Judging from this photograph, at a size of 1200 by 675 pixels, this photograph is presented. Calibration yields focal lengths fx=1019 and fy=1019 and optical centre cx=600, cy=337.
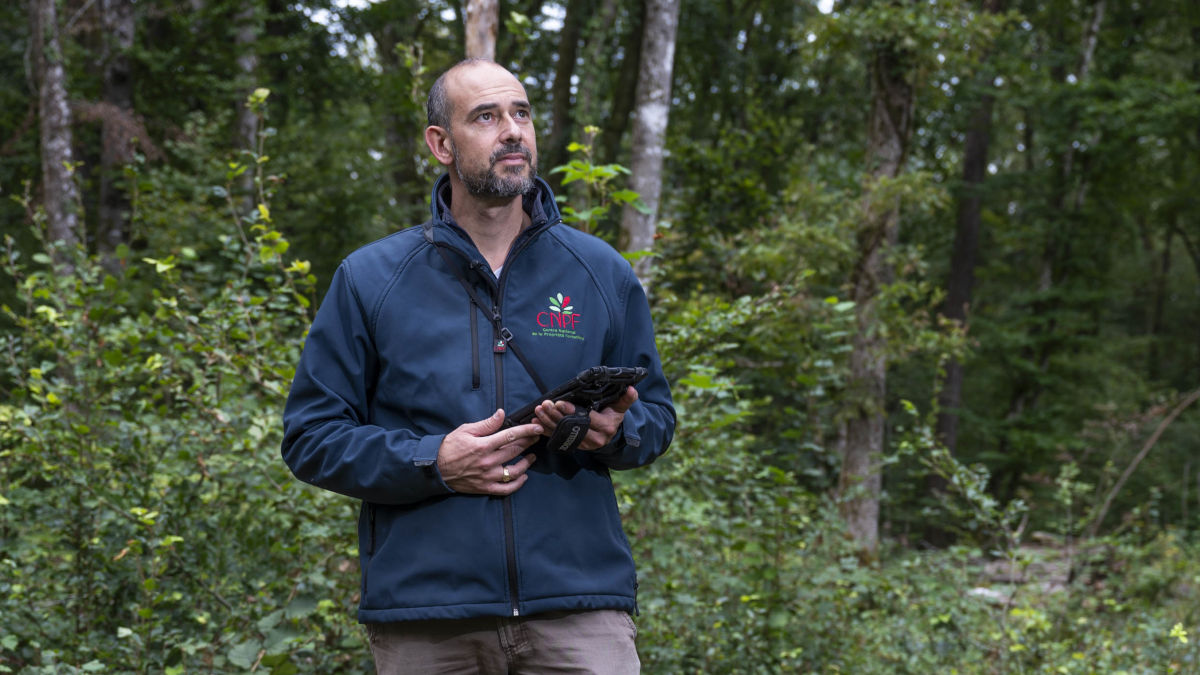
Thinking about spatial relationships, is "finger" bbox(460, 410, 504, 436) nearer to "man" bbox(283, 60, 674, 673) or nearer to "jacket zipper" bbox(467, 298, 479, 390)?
"man" bbox(283, 60, 674, 673)

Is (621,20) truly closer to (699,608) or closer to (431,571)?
(699,608)

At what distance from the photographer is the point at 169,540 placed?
12.3ft

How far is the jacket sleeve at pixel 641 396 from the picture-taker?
7.46ft

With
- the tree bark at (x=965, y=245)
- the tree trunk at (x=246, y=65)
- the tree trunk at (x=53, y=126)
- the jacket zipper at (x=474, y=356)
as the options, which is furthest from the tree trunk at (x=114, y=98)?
the tree bark at (x=965, y=245)

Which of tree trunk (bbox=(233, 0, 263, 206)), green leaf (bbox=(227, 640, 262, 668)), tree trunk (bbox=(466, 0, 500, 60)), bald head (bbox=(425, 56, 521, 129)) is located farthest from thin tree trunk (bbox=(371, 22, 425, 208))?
bald head (bbox=(425, 56, 521, 129))

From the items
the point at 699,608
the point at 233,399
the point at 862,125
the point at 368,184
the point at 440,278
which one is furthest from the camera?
the point at 862,125

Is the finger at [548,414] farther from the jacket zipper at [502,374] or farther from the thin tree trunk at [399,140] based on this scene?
the thin tree trunk at [399,140]

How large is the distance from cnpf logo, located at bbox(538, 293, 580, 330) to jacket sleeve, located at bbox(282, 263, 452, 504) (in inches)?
14.5

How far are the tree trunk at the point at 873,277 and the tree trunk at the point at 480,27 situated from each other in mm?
5006

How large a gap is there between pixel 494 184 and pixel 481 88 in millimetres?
239

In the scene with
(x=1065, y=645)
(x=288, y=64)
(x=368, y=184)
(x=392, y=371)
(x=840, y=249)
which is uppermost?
(x=288, y=64)

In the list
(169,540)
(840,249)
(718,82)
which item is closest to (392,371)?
(169,540)

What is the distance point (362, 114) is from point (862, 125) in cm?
976

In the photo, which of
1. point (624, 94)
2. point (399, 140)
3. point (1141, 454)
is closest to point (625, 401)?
point (1141, 454)
